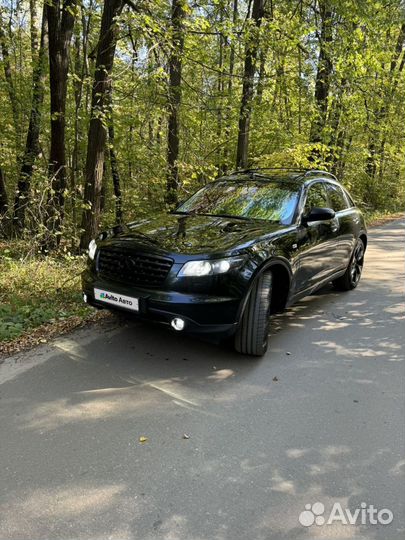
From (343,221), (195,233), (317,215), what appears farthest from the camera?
(343,221)

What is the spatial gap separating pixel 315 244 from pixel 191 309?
214 centimetres

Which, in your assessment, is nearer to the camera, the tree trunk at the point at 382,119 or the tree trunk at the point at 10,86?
the tree trunk at the point at 10,86

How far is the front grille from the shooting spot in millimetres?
3662

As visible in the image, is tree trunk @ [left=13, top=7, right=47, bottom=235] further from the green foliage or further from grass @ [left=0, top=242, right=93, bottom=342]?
grass @ [left=0, top=242, right=93, bottom=342]

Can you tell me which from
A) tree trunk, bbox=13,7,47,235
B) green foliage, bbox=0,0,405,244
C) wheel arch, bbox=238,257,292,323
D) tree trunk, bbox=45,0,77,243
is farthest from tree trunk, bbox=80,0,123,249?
wheel arch, bbox=238,257,292,323

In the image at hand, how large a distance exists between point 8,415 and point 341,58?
10495mm

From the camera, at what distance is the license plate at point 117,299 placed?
3682 millimetres

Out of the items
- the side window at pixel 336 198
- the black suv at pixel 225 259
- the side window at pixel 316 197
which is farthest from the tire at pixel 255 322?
the side window at pixel 336 198

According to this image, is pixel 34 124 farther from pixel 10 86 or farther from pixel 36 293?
pixel 36 293

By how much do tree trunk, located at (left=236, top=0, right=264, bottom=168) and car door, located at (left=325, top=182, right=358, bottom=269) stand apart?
452 cm

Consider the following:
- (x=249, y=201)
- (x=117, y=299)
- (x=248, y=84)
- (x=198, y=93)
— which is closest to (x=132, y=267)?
(x=117, y=299)

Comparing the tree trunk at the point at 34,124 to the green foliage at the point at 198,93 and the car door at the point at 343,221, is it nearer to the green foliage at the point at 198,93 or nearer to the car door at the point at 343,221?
the green foliage at the point at 198,93

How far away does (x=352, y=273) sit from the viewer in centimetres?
664

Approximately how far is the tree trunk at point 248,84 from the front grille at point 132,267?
682 centimetres
